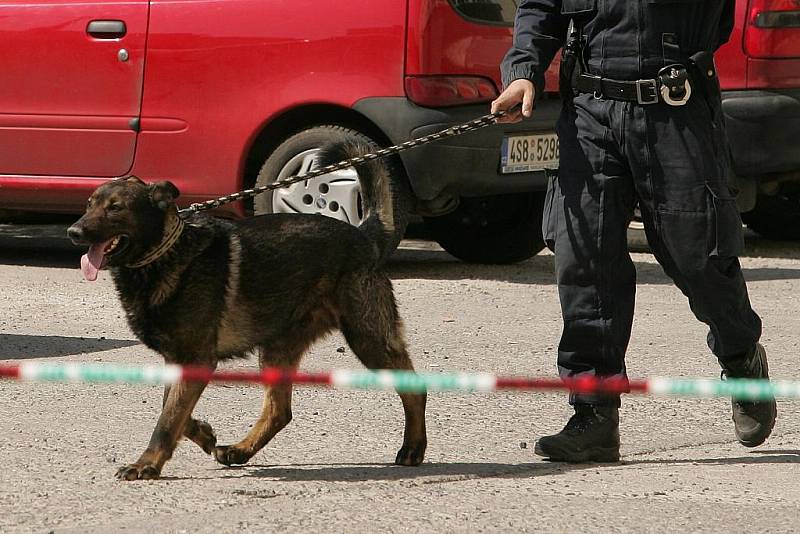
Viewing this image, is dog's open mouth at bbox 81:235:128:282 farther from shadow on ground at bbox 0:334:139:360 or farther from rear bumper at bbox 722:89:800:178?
rear bumper at bbox 722:89:800:178

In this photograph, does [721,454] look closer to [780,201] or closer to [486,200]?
[486,200]

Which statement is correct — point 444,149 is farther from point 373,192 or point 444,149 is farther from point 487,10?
point 373,192

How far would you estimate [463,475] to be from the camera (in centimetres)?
506

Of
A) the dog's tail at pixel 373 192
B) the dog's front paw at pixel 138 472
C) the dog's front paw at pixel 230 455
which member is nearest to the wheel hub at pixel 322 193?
the dog's tail at pixel 373 192

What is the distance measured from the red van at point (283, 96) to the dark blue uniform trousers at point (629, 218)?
3.29 meters

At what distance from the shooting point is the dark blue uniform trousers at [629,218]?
5.20 meters

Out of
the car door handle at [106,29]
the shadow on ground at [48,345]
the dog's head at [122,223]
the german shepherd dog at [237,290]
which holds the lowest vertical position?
the shadow on ground at [48,345]

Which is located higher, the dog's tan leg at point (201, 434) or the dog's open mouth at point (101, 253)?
the dog's open mouth at point (101, 253)

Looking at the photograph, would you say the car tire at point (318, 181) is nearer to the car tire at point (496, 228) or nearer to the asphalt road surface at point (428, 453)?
the asphalt road surface at point (428, 453)

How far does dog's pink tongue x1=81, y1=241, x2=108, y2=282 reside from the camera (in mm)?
5042

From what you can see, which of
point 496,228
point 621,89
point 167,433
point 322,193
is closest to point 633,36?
point 621,89

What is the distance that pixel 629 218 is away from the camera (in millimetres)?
5371

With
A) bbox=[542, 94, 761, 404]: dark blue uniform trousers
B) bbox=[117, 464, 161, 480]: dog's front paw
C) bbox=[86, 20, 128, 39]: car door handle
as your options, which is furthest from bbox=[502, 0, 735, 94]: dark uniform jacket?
bbox=[86, 20, 128, 39]: car door handle

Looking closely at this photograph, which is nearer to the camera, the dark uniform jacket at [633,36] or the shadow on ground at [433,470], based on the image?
the shadow on ground at [433,470]
